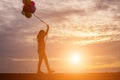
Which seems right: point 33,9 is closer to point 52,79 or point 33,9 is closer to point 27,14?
point 27,14

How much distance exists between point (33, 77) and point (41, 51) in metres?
1.62

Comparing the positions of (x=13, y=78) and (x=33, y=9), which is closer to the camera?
(x=13, y=78)

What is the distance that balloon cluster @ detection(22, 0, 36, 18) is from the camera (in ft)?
46.4

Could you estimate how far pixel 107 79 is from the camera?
514 inches

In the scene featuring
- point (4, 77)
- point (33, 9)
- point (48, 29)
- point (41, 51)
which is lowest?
point (4, 77)

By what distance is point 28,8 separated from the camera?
14164mm

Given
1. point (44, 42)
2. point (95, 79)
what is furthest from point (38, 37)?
point (95, 79)

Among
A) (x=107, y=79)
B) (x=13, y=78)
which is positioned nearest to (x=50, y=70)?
(x=13, y=78)

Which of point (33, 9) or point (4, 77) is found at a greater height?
point (33, 9)

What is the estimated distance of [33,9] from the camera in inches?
562

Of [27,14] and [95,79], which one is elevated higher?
[27,14]

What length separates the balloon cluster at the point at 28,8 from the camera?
14.1 meters

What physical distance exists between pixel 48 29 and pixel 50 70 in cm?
232

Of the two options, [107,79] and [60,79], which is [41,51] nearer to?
[60,79]
